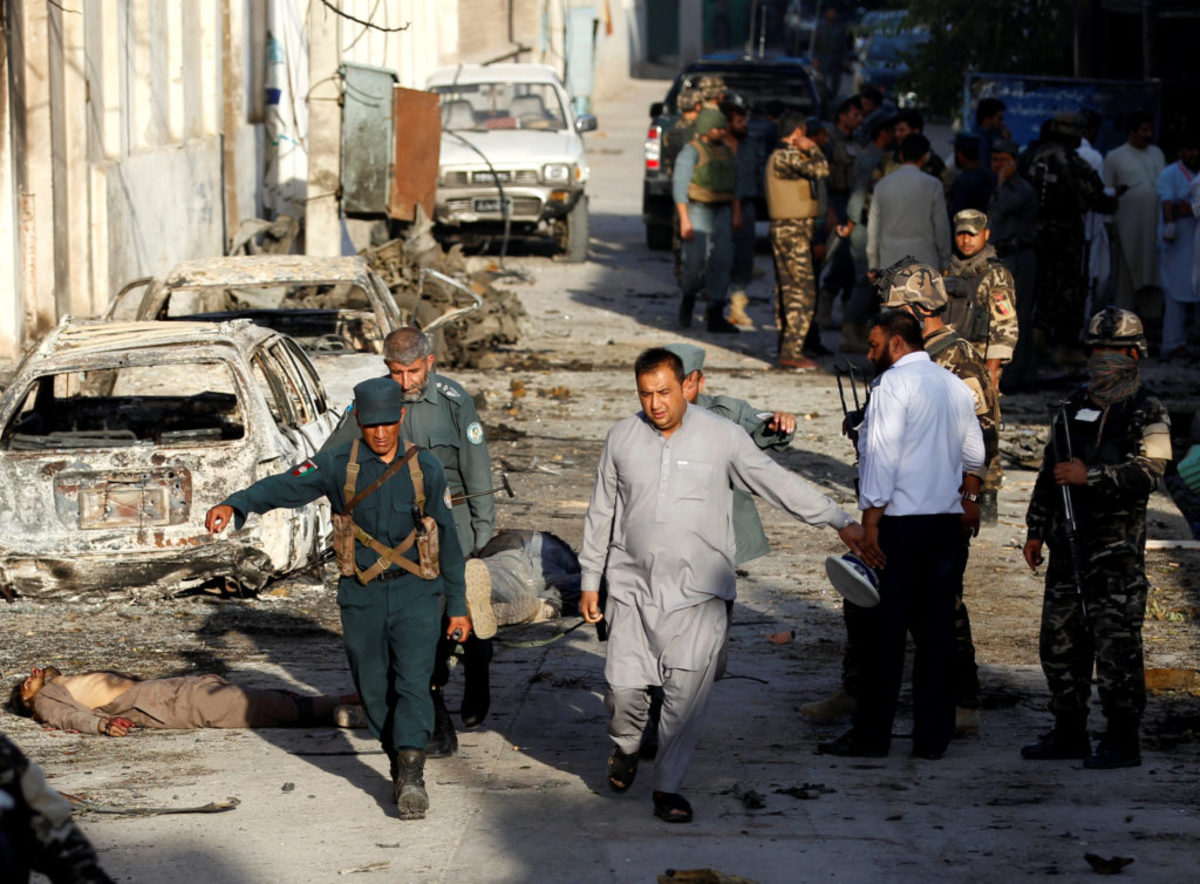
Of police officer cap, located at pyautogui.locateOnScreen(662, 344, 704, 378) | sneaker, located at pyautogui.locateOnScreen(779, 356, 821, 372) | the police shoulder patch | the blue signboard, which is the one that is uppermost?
the blue signboard

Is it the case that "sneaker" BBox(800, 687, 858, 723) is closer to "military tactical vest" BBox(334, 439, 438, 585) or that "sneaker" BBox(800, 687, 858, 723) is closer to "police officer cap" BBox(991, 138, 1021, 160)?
"military tactical vest" BBox(334, 439, 438, 585)

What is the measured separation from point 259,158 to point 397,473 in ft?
51.2

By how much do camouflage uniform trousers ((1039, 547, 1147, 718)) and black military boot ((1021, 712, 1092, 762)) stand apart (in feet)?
0.13

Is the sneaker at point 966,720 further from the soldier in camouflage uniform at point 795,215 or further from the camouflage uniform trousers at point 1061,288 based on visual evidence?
the camouflage uniform trousers at point 1061,288

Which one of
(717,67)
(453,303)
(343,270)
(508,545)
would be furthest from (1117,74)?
(508,545)

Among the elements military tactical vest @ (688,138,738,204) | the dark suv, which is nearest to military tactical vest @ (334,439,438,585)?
military tactical vest @ (688,138,738,204)

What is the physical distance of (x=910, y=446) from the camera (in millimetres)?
6875

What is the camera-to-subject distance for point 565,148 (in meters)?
22.5

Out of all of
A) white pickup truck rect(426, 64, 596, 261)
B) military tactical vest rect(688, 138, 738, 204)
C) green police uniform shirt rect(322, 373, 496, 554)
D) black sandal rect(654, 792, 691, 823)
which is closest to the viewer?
black sandal rect(654, 792, 691, 823)

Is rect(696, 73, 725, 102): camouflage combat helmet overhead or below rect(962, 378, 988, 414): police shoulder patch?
overhead

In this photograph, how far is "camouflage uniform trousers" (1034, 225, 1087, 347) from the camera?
15.8 metres

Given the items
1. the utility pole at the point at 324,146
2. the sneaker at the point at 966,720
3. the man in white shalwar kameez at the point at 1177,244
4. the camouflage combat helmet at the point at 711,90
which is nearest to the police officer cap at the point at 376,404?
the sneaker at the point at 966,720

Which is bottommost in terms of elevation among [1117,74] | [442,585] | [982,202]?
[442,585]

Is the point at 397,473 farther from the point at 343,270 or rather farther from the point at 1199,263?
the point at 1199,263
